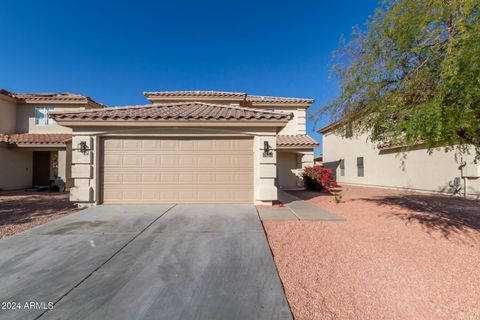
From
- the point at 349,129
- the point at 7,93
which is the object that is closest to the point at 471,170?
the point at 349,129

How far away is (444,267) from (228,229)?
155 inches

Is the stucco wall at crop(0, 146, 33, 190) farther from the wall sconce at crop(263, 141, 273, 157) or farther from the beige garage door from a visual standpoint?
the wall sconce at crop(263, 141, 273, 157)

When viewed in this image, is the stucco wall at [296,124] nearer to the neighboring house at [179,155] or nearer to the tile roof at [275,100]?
the tile roof at [275,100]

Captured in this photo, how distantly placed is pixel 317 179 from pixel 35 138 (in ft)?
60.3

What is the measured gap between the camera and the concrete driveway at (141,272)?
2.56m

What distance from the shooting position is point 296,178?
48.4ft

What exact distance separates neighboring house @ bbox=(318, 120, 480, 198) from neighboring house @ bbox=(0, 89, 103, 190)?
1663 centimetres

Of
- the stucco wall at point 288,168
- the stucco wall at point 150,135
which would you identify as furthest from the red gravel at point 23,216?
the stucco wall at point 288,168

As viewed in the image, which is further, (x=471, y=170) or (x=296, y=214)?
(x=471, y=170)

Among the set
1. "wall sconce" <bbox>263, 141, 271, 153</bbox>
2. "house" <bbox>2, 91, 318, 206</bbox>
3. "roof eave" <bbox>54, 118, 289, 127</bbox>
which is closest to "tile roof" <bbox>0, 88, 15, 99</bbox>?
"house" <bbox>2, 91, 318, 206</bbox>

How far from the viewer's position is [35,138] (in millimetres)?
15047

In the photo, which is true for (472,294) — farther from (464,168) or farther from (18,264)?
(464,168)

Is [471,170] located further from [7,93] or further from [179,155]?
[7,93]

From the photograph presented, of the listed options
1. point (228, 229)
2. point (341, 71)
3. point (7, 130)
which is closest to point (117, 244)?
point (228, 229)
